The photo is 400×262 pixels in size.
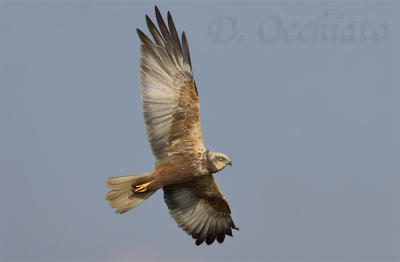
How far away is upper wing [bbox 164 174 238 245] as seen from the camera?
45.0 feet

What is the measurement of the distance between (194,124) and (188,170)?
0.99 meters

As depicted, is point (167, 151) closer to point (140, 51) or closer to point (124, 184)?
point (124, 184)

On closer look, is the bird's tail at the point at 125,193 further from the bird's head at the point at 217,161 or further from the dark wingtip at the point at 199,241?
the dark wingtip at the point at 199,241

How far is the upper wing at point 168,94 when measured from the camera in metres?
12.9

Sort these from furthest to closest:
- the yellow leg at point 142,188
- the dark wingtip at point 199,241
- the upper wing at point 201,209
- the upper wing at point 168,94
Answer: the dark wingtip at point 199,241, the upper wing at point 201,209, the upper wing at point 168,94, the yellow leg at point 142,188

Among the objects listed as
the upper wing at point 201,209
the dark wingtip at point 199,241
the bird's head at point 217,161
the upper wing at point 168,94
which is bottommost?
the dark wingtip at point 199,241

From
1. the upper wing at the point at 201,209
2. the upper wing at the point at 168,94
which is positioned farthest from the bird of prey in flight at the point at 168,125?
the upper wing at the point at 201,209

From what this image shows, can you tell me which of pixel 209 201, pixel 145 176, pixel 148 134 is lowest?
pixel 209 201

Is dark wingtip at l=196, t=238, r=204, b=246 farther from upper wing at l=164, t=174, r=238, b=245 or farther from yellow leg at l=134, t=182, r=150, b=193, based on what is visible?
yellow leg at l=134, t=182, r=150, b=193

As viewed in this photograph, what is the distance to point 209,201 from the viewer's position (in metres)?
13.9

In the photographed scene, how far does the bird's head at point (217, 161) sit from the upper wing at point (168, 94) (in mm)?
317

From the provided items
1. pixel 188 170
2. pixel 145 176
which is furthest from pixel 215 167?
pixel 145 176

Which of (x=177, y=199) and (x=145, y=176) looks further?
(x=177, y=199)

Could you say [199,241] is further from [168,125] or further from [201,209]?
[168,125]
